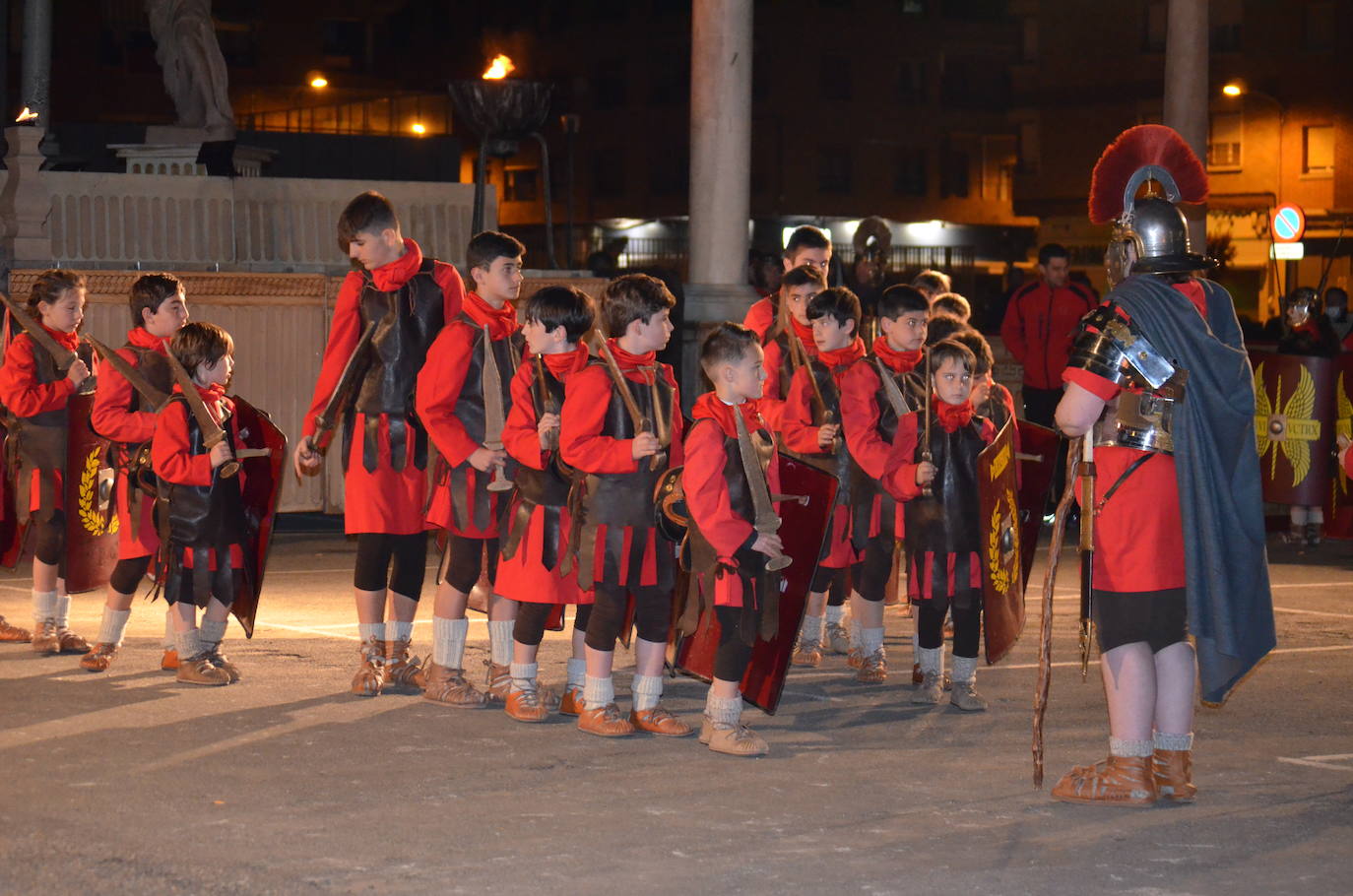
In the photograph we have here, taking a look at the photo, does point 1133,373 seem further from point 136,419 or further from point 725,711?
point 136,419

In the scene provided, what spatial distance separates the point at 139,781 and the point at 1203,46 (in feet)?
50.2

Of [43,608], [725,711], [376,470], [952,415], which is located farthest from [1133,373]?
[43,608]

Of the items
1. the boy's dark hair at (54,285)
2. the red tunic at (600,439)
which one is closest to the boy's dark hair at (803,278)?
the red tunic at (600,439)

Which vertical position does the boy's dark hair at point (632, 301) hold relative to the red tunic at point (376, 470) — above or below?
above

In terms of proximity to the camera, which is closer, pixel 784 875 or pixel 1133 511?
pixel 784 875

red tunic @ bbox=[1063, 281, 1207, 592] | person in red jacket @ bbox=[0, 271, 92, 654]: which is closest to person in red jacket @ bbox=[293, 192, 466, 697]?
person in red jacket @ bbox=[0, 271, 92, 654]

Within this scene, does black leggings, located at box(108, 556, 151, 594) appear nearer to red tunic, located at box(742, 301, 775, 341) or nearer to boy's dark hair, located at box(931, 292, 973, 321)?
red tunic, located at box(742, 301, 775, 341)

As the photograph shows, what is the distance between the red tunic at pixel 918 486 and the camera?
8.29 metres

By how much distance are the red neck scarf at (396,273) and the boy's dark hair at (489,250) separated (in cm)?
25

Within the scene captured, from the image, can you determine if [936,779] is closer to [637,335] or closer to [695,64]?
[637,335]

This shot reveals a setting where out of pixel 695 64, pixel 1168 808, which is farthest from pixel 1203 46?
pixel 1168 808

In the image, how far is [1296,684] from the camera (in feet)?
28.6

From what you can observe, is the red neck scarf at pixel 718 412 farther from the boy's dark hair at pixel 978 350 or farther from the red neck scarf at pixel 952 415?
the boy's dark hair at pixel 978 350

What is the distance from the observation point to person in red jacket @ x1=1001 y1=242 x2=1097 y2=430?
49.1ft
